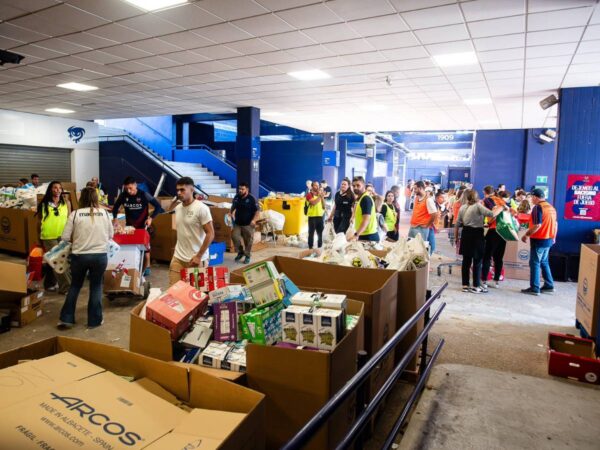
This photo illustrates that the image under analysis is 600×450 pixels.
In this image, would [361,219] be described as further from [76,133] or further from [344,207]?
[76,133]

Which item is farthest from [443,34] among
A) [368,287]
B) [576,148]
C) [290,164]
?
[290,164]

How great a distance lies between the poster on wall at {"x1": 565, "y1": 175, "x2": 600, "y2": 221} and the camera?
647 cm

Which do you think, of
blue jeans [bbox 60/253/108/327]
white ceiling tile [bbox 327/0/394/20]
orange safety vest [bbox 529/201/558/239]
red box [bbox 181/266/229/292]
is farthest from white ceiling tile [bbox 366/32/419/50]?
blue jeans [bbox 60/253/108/327]

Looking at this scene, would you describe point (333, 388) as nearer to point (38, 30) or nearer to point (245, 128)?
point (38, 30)

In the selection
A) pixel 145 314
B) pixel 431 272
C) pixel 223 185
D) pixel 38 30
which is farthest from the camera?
pixel 223 185

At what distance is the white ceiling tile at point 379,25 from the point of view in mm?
4250

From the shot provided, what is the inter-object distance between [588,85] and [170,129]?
14.7 metres

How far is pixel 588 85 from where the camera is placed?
6.52 metres

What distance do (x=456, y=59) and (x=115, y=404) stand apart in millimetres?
5779

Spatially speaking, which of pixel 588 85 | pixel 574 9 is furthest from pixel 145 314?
pixel 588 85

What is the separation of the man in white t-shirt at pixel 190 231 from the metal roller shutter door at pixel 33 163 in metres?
10.9

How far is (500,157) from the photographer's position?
1438cm

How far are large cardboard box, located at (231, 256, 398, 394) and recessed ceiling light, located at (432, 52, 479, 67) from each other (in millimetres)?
3844

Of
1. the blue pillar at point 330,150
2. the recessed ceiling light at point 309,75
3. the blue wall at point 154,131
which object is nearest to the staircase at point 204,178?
the blue wall at point 154,131
